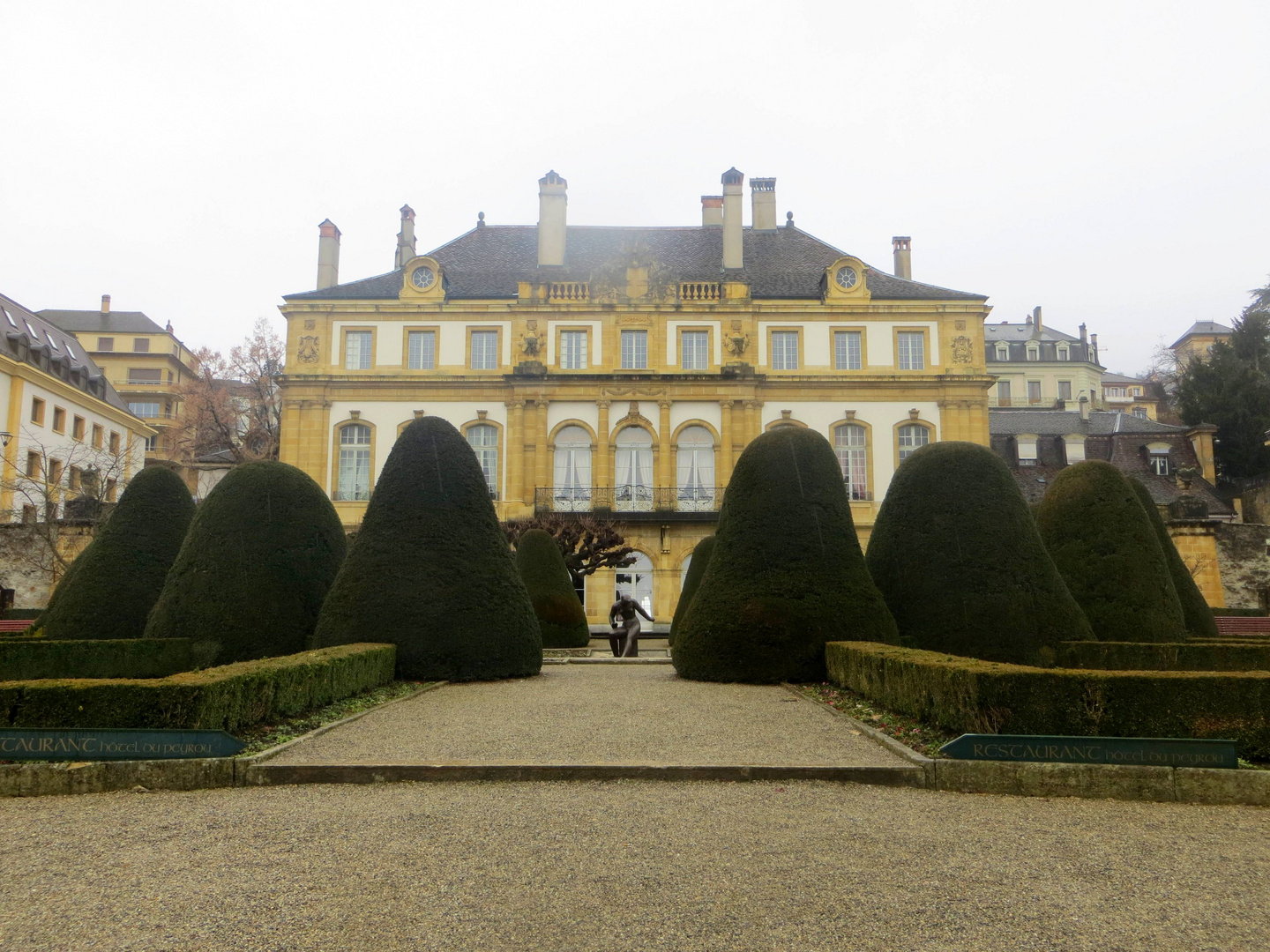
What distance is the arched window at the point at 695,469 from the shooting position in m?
34.4

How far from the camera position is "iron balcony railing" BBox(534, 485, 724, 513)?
3416cm

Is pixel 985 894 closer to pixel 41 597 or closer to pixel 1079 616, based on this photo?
pixel 1079 616

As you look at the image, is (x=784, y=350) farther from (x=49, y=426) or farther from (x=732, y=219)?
(x=49, y=426)

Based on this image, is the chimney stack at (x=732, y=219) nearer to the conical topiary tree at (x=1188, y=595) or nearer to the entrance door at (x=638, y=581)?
the entrance door at (x=638, y=581)

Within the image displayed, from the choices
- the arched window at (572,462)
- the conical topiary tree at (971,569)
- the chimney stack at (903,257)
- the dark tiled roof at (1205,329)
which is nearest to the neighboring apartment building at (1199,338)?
the dark tiled roof at (1205,329)

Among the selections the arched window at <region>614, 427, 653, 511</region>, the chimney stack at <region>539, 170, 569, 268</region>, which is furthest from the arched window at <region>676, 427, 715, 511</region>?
the chimney stack at <region>539, 170, 569, 268</region>

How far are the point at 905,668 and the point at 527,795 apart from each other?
3.83 m

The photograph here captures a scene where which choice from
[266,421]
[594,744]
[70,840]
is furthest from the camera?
[266,421]

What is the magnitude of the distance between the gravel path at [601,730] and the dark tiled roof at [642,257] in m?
26.7

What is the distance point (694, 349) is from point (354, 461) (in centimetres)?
1278

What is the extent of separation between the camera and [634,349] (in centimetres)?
3544

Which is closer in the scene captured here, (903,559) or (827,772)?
(827,772)

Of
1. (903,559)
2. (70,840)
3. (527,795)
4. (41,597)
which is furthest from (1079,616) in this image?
(41,597)

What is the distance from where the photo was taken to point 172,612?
11953 millimetres
